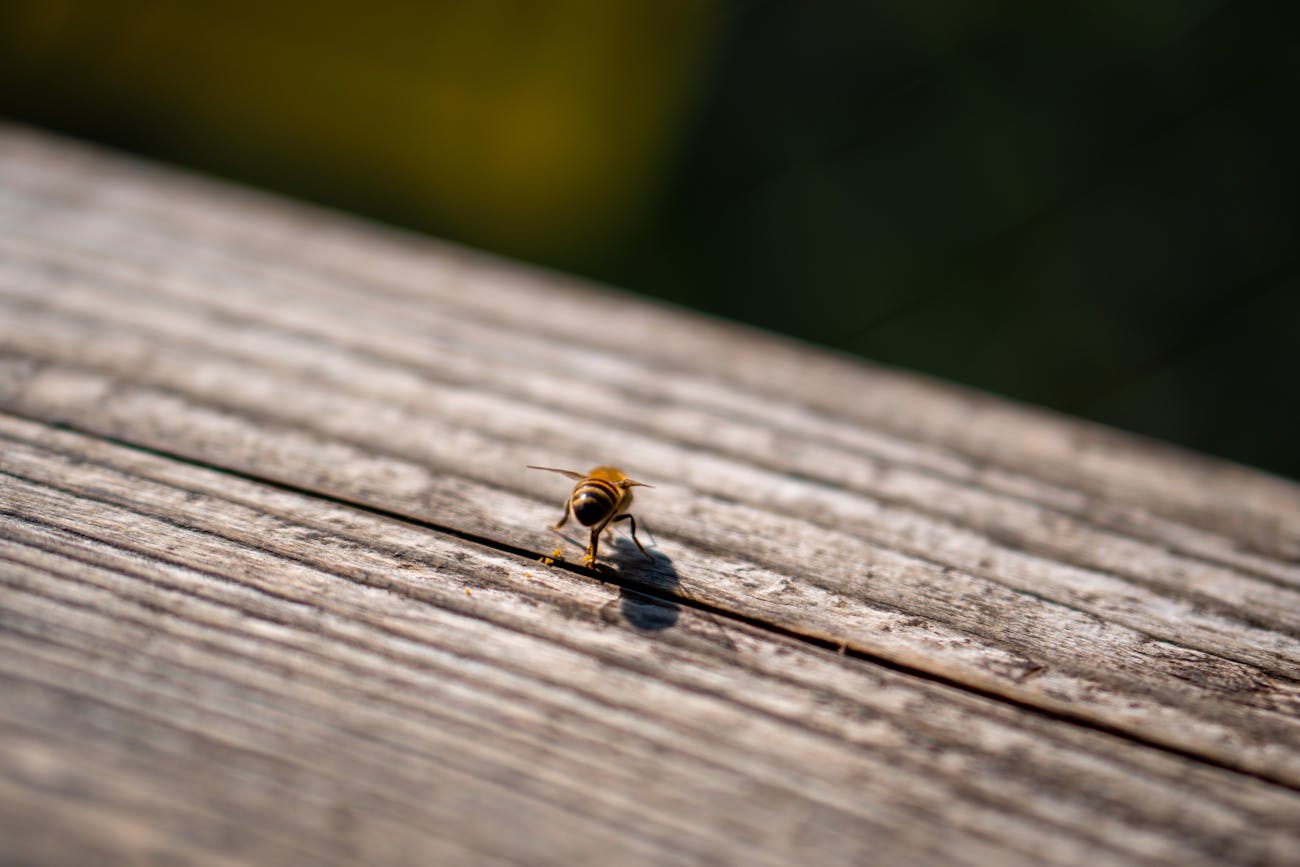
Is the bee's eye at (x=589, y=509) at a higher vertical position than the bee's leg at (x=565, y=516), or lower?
lower

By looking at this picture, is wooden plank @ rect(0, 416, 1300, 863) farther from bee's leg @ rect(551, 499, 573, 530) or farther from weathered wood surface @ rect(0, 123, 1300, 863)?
bee's leg @ rect(551, 499, 573, 530)

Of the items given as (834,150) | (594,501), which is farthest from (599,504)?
(834,150)

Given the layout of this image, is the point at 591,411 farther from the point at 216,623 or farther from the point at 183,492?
the point at 216,623

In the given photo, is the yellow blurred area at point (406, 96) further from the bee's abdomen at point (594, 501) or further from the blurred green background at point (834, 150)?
the bee's abdomen at point (594, 501)

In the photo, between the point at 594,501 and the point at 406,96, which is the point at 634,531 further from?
the point at 406,96

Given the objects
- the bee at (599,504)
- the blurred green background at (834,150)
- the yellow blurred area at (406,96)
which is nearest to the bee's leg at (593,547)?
the bee at (599,504)
